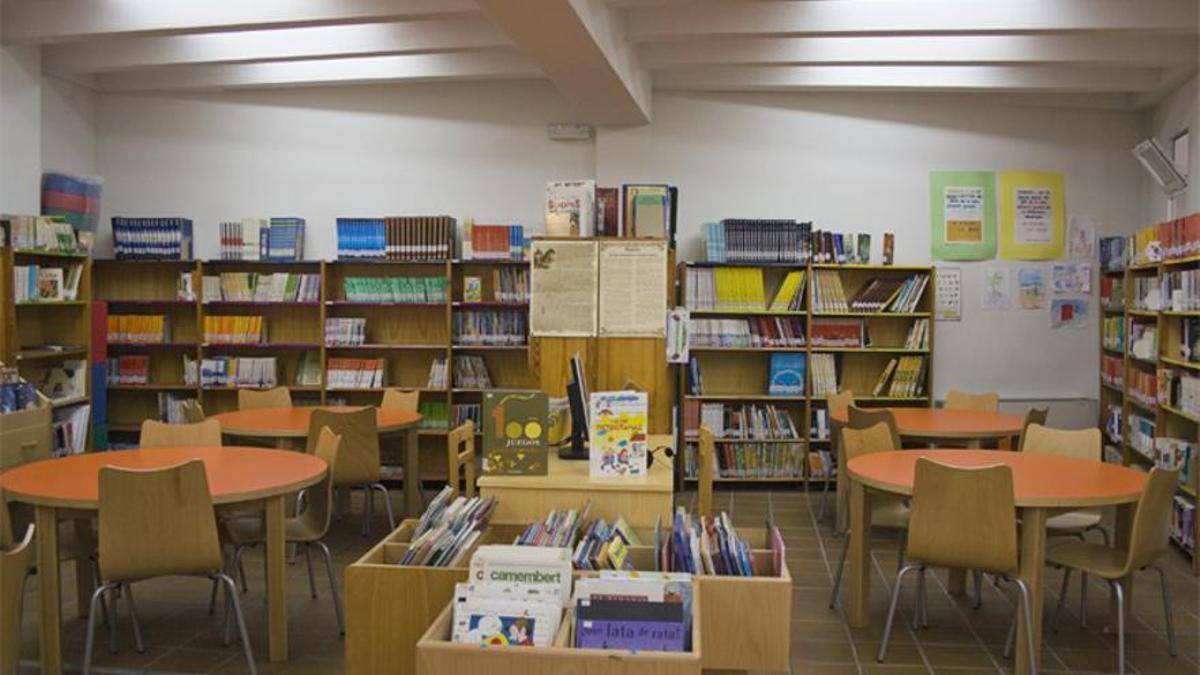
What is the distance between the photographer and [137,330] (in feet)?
25.5

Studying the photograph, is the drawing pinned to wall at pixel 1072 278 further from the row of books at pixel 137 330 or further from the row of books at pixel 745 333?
the row of books at pixel 137 330

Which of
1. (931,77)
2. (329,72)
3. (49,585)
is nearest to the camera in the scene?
(49,585)

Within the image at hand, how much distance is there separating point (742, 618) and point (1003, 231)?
6.10m

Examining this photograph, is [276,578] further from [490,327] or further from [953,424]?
[953,424]

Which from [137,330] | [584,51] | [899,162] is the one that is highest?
[584,51]

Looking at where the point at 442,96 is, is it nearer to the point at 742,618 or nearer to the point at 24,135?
the point at 24,135

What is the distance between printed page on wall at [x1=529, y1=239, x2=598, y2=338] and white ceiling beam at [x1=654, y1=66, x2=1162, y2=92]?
296 centimetres

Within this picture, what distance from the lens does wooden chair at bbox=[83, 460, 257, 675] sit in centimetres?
353

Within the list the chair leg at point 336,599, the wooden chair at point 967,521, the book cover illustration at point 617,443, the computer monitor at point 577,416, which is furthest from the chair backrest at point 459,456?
the wooden chair at point 967,521

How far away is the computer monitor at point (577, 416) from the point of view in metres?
3.90

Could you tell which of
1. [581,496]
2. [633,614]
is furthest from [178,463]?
[633,614]

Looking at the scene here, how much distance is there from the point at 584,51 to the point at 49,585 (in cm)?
371

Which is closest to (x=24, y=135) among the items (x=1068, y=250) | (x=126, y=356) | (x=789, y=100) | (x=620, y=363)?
(x=126, y=356)

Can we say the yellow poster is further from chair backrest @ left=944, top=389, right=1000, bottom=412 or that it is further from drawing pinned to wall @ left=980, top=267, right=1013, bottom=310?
chair backrest @ left=944, top=389, right=1000, bottom=412
